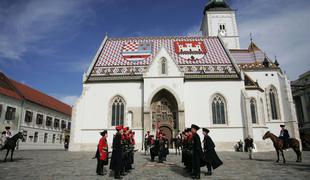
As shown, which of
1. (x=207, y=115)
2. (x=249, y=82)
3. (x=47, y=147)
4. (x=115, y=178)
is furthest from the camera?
(x=47, y=147)

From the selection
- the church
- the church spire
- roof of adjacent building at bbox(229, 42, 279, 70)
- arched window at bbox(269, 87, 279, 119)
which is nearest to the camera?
the church

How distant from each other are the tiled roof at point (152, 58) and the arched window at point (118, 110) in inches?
131

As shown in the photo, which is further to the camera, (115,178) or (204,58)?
(204,58)

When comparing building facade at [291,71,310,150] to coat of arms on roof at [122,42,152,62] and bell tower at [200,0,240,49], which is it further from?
coat of arms on roof at [122,42,152,62]

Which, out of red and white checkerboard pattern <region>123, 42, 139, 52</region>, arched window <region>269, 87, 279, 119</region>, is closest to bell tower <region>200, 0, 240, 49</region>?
arched window <region>269, 87, 279, 119</region>

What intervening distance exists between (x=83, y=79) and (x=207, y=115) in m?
14.2

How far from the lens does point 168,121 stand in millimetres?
23938

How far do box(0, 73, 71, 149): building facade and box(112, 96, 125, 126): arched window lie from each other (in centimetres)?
1188

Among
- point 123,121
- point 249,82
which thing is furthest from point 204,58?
point 123,121

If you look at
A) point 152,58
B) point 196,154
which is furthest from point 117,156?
point 152,58

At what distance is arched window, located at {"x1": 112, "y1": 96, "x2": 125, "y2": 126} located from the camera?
2364cm

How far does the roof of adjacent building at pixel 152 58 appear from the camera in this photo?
1005 inches

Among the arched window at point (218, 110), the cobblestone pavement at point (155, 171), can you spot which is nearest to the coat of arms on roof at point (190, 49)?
the arched window at point (218, 110)

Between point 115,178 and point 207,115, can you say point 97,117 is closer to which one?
point 207,115
